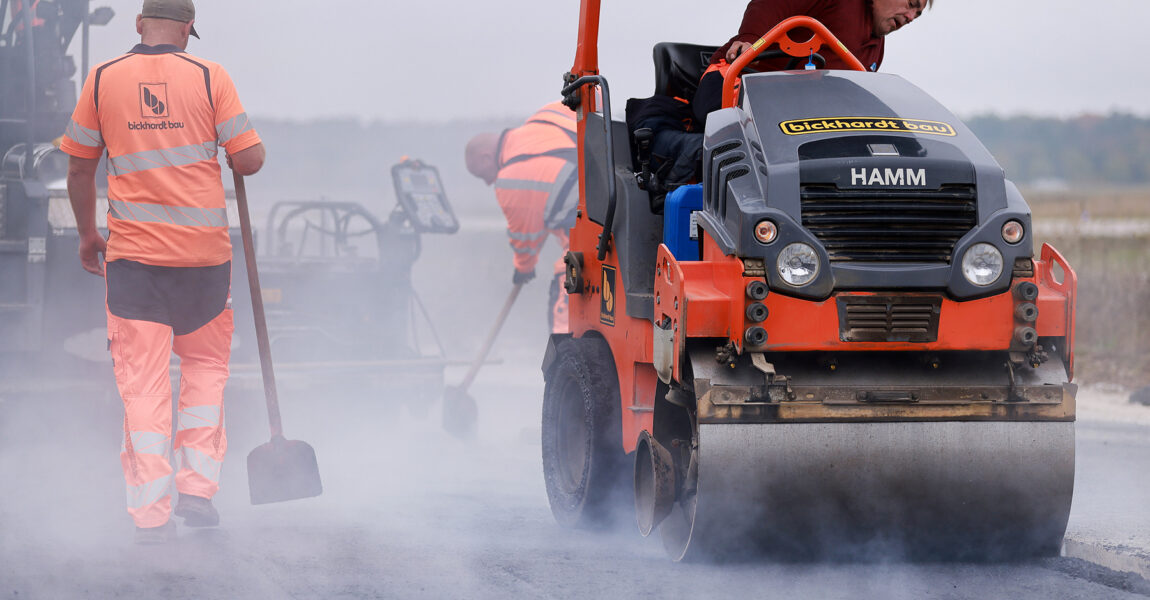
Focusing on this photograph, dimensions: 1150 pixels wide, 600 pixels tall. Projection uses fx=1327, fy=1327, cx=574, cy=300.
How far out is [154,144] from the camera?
16.2 feet

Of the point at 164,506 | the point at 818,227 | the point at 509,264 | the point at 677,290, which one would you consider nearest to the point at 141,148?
the point at 164,506

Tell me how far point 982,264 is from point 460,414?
15.3ft

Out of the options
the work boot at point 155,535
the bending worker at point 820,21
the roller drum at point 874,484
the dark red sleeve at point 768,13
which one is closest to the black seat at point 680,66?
the bending worker at point 820,21

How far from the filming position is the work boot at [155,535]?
4.59 metres

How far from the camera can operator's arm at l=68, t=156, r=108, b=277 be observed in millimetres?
4980

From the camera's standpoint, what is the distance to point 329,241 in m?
22.9

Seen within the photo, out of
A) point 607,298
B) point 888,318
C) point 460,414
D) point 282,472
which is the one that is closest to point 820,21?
point 607,298

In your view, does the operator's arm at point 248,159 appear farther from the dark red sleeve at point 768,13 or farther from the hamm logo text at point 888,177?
the hamm logo text at point 888,177

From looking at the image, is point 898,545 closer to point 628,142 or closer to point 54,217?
point 628,142

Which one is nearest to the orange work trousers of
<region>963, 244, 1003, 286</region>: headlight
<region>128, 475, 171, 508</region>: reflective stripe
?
<region>128, 475, 171, 508</region>: reflective stripe

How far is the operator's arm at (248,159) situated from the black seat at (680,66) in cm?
162

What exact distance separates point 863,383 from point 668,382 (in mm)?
574

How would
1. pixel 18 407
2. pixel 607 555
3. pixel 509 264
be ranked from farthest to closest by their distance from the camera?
pixel 509 264, pixel 18 407, pixel 607 555

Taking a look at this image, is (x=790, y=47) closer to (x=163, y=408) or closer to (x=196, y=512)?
(x=163, y=408)
